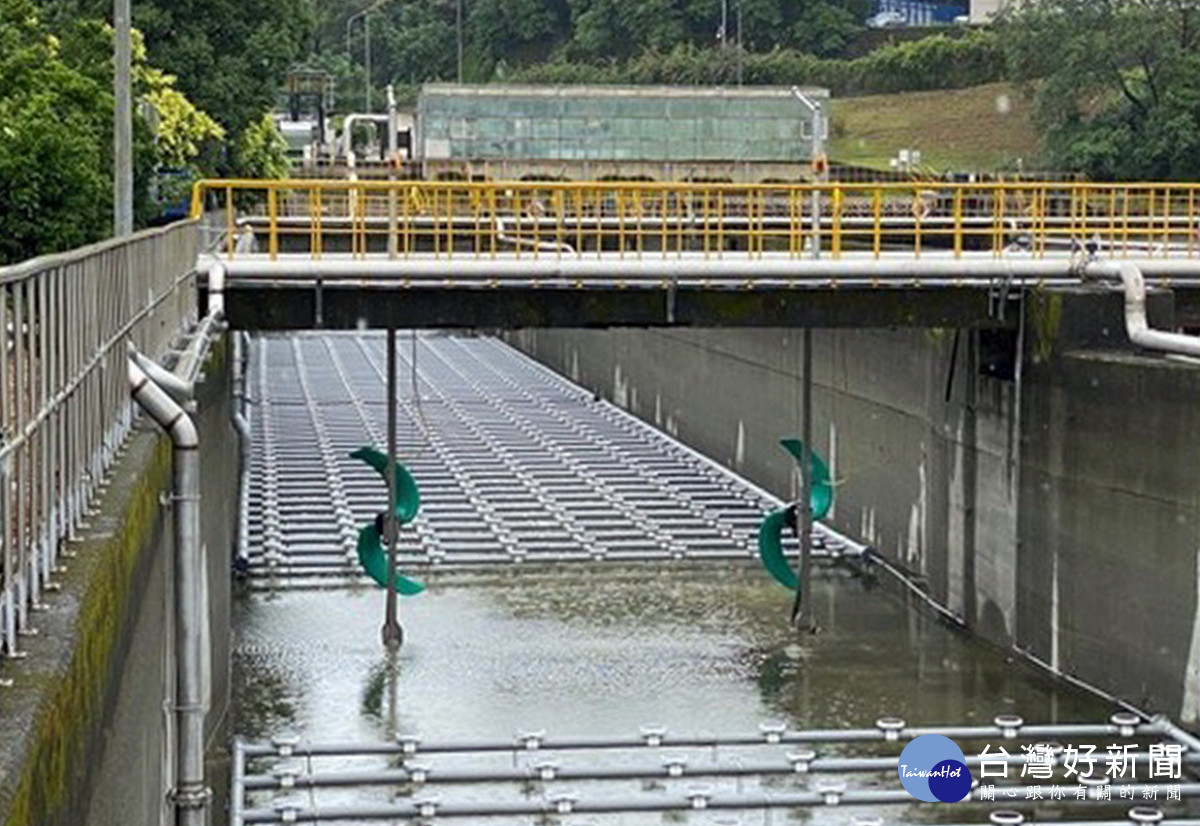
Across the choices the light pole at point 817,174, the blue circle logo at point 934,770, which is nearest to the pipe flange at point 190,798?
the blue circle logo at point 934,770

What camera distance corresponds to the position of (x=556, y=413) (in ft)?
130

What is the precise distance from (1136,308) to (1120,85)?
42131mm

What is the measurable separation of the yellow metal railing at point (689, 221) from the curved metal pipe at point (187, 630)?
1076 centimetres

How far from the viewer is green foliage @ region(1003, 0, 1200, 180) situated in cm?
5719

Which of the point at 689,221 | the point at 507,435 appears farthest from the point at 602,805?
the point at 507,435

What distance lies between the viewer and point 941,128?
Answer: 8462cm

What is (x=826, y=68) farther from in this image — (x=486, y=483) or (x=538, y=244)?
→ (x=538, y=244)

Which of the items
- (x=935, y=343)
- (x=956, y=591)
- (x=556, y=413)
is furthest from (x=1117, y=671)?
(x=556, y=413)

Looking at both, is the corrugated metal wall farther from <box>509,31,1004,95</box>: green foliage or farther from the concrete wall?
the concrete wall

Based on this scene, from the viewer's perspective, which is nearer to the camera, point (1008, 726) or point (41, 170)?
point (1008, 726)

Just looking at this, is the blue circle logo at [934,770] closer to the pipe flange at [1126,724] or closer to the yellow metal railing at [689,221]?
the pipe flange at [1126,724]

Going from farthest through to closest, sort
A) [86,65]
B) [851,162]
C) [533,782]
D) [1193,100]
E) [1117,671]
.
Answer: [851,162] < [1193,100] < [86,65] < [1117,671] < [533,782]

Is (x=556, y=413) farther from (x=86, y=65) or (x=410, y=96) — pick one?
(x=410, y=96)

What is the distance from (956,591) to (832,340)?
5.87 m
